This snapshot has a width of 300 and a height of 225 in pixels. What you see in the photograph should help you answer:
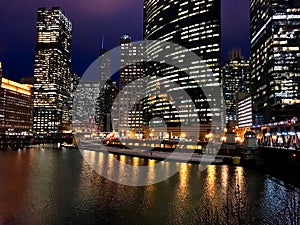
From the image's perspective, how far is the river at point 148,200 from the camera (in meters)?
25.7

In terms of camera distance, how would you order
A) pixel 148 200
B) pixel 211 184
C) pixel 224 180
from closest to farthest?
pixel 148 200 → pixel 211 184 → pixel 224 180

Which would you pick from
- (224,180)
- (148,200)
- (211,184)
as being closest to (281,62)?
(224,180)

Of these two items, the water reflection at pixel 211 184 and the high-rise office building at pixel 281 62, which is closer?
the water reflection at pixel 211 184

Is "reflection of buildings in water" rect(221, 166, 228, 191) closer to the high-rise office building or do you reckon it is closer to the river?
the river

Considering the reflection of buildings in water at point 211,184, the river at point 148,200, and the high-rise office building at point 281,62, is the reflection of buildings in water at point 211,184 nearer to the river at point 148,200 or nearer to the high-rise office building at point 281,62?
the river at point 148,200

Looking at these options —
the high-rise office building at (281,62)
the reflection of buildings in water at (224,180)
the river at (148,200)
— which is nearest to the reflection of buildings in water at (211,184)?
the river at (148,200)

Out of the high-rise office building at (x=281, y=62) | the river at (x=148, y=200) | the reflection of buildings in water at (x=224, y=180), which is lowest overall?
the reflection of buildings in water at (x=224, y=180)

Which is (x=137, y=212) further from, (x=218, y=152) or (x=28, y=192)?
(x=218, y=152)

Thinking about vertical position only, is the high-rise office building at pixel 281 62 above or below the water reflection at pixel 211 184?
above

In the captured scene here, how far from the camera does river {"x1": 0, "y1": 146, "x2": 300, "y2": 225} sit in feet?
84.2

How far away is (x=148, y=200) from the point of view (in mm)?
33375

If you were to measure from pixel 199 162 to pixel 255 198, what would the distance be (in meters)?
36.8

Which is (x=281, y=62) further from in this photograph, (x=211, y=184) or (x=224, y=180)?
(x=211, y=184)

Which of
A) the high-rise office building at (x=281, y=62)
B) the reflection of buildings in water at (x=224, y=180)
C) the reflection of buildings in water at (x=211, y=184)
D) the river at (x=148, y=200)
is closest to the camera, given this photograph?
the river at (x=148, y=200)
